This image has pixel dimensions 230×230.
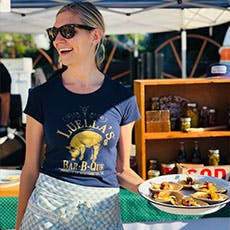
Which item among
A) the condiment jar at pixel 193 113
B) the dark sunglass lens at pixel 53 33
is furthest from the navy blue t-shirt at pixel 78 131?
the condiment jar at pixel 193 113

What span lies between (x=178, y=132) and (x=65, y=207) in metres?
1.56

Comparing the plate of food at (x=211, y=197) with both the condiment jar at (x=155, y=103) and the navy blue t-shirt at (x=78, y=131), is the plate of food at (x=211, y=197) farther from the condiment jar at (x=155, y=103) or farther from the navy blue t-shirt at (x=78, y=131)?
the condiment jar at (x=155, y=103)

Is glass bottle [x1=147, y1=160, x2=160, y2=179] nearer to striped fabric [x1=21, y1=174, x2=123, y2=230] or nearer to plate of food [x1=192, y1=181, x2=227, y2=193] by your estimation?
plate of food [x1=192, y1=181, x2=227, y2=193]

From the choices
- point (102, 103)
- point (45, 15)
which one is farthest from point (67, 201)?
point (45, 15)

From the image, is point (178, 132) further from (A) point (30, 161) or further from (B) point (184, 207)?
(A) point (30, 161)

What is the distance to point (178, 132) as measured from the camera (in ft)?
8.97

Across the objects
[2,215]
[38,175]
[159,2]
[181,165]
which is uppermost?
[159,2]

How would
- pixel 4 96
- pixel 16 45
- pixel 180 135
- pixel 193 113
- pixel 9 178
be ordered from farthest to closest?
1. pixel 16 45
2. pixel 4 96
3. pixel 193 113
4. pixel 180 135
5. pixel 9 178

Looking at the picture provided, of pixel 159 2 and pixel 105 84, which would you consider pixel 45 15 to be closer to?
pixel 159 2

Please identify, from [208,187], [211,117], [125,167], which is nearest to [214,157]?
[211,117]

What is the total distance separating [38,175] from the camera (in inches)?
54.9

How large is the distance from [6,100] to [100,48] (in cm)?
327

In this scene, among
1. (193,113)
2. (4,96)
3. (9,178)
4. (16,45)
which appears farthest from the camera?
(16,45)

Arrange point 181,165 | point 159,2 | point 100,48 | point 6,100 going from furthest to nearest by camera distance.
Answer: point 159,2 < point 6,100 < point 181,165 < point 100,48
